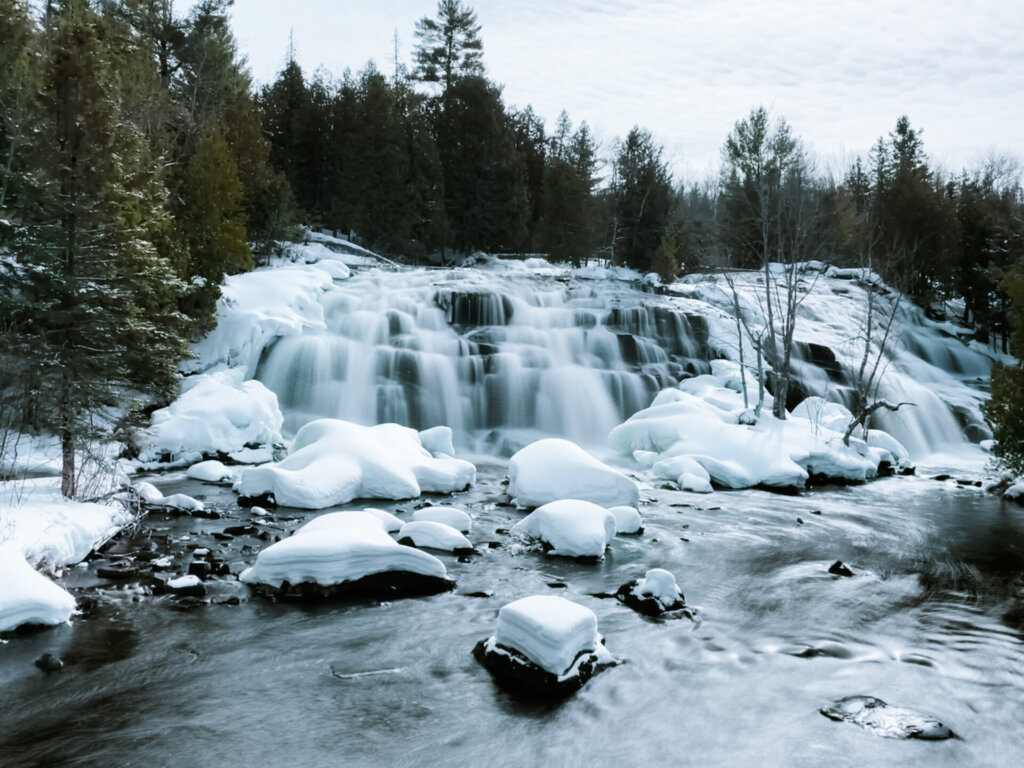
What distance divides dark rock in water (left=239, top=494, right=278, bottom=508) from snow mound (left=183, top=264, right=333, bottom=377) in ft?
26.0

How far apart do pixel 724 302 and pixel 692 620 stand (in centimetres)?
2452

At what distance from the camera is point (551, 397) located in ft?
70.5

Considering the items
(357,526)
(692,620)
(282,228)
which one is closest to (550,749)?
(692,620)

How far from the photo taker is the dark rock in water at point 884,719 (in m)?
5.73

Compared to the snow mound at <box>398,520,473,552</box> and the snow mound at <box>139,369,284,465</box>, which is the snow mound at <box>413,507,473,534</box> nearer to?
the snow mound at <box>398,520,473,552</box>

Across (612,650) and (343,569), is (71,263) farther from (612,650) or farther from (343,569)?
(612,650)

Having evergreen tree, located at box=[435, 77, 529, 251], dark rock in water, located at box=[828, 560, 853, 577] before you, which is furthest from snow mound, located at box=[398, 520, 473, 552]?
evergreen tree, located at box=[435, 77, 529, 251]

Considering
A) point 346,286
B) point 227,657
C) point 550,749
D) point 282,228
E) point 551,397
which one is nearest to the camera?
point 550,749

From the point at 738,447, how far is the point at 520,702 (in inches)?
477

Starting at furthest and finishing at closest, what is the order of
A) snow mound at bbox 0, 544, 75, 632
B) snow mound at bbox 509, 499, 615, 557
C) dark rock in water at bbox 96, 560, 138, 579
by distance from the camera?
snow mound at bbox 509, 499, 615, 557
dark rock in water at bbox 96, 560, 138, 579
snow mound at bbox 0, 544, 75, 632

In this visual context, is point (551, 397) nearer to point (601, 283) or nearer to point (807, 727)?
point (601, 283)

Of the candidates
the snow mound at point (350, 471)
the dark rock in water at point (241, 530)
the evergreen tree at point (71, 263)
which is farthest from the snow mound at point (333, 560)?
the evergreen tree at point (71, 263)

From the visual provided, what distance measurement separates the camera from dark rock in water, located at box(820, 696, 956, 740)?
5734 millimetres

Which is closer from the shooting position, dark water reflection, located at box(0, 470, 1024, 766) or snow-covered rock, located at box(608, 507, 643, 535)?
dark water reflection, located at box(0, 470, 1024, 766)
